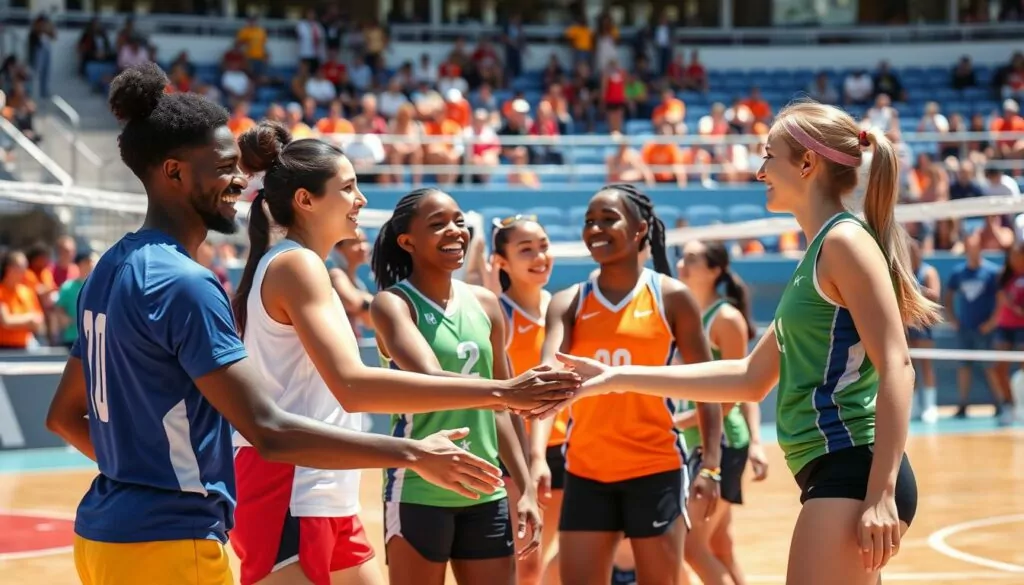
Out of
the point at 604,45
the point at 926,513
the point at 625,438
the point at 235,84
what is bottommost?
the point at 926,513

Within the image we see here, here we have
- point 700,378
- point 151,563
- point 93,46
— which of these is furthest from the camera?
point 93,46

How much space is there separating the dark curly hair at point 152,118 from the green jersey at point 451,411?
1859 mm

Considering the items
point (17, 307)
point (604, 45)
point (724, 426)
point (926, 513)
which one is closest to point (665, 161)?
point (604, 45)

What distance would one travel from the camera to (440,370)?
15.8ft

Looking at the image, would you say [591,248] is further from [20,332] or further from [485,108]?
[485,108]

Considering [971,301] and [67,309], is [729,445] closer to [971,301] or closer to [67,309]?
[67,309]

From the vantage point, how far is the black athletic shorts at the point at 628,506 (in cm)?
566

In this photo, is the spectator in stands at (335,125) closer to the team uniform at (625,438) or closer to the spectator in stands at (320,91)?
the spectator in stands at (320,91)

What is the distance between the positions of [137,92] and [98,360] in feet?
2.08

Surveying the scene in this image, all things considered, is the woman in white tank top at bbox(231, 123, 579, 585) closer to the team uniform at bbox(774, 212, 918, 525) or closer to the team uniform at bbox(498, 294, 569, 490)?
the team uniform at bbox(774, 212, 918, 525)

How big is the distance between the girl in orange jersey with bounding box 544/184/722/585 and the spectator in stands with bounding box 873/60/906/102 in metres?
19.9

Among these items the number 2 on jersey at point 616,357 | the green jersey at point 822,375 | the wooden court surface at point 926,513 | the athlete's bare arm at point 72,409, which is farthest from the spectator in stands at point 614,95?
the athlete's bare arm at point 72,409

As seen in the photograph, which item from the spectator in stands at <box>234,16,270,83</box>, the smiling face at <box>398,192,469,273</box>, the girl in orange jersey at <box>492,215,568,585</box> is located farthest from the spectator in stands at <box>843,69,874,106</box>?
the smiling face at <box>398,192,469,273</box>

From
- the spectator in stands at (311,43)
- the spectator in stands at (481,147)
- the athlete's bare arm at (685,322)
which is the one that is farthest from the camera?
the spectator in stands at (311,43)
